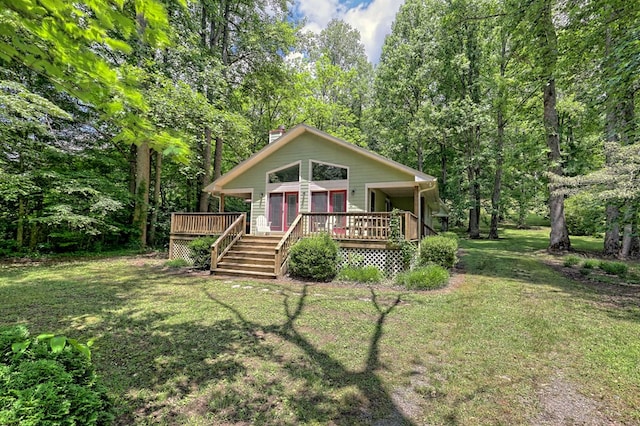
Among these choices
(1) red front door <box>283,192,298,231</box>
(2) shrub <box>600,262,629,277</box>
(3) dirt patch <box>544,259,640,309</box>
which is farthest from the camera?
(1) red front door <box>283,192,298,231</box>

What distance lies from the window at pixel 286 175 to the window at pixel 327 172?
28.0 inches

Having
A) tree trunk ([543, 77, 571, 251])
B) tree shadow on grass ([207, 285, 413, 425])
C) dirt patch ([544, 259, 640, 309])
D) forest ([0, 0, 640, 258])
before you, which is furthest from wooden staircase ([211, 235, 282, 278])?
tree trunk ([543, 77, 571, 251])

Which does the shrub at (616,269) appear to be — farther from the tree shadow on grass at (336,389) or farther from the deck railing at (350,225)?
the tree shadow on grass at (336,389)

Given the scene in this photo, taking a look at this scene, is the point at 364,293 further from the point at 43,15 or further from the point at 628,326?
the point at 43,15

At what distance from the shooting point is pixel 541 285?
807 centimetres

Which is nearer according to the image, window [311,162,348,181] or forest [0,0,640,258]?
forest [0,0,640,258]

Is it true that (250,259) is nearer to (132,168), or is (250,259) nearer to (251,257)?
(251,257)

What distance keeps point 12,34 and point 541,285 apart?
10571 mm

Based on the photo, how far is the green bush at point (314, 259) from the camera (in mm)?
8898

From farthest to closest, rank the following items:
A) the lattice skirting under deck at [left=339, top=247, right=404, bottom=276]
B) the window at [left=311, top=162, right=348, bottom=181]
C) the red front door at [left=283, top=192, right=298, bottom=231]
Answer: the red front door at [left=283, top=192, right=298, bottom=231] → the window at [left=311, top=162, right=348, bottom=181] → the lattice skirting under deck at [left=339, top=247, right=404, bottom=276]

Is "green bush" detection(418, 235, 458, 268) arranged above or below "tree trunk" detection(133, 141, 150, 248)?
below

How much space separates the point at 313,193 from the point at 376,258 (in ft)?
13.5

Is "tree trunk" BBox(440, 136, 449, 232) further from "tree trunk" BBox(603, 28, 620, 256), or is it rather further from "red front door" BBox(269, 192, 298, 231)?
"red front door" BBox(269, 192, 298, 231)

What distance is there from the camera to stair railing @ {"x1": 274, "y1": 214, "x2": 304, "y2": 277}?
9.22 m
